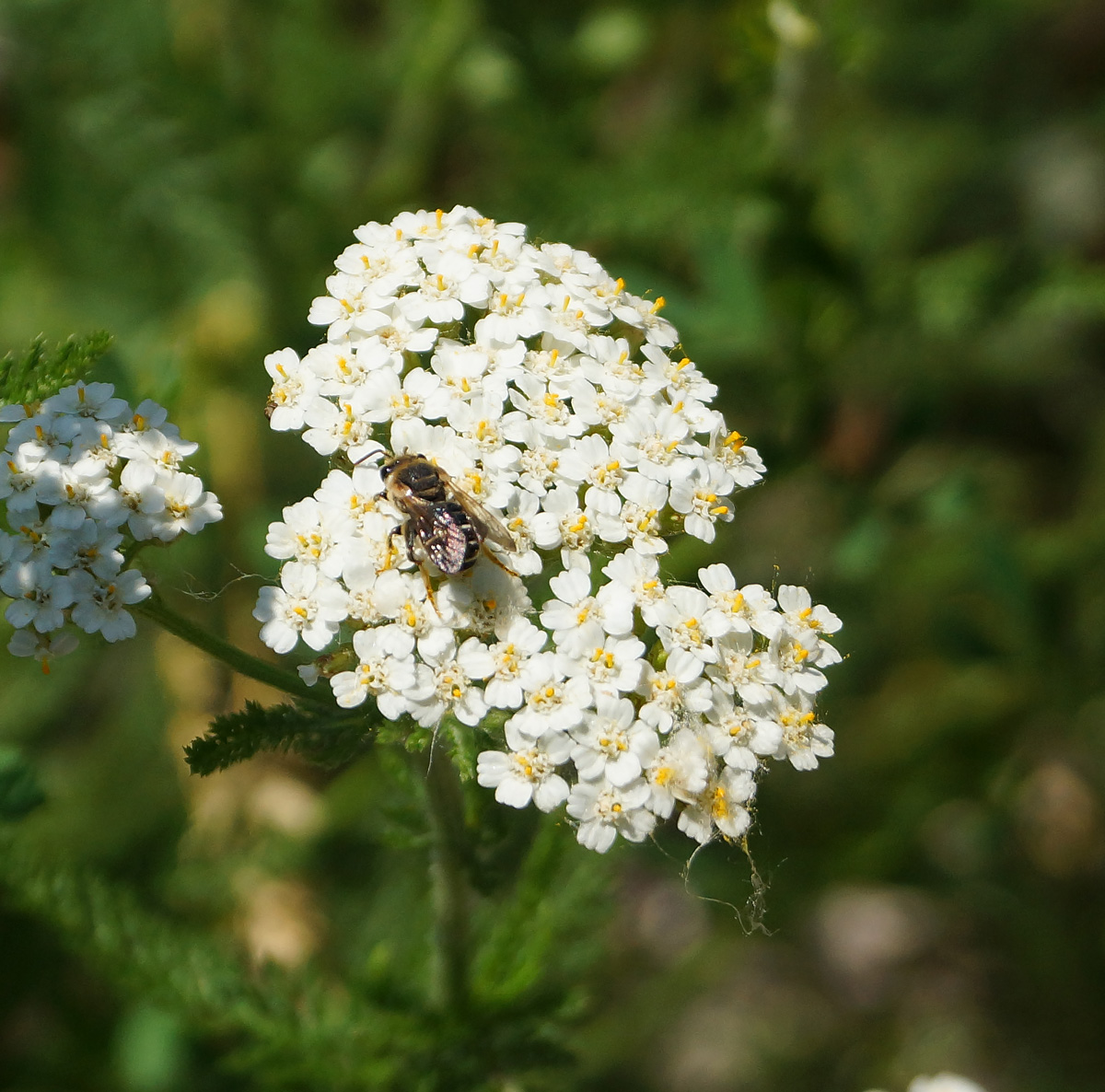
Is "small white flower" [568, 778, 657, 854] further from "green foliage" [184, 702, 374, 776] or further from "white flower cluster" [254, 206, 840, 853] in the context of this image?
"green foliage" [184, 702, 374, 776]

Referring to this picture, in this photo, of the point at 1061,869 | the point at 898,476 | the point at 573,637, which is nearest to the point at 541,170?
the point at 898,476

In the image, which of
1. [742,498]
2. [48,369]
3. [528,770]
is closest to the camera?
[528,770]

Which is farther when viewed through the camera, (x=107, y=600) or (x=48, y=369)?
(x=48, y=369)

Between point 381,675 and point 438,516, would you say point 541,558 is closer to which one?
point 438,516

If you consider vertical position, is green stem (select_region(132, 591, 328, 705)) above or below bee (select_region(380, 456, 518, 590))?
below

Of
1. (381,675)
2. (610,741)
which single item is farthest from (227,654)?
(610,741)

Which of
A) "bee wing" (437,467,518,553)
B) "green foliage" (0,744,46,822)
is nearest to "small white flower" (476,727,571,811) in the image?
"bee wing" (437,467,518,553)

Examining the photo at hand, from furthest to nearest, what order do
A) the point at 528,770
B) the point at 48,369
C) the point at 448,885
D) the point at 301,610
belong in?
the point at 448,885, the point at 48,369, the point at 301,610, the point at 528,770
